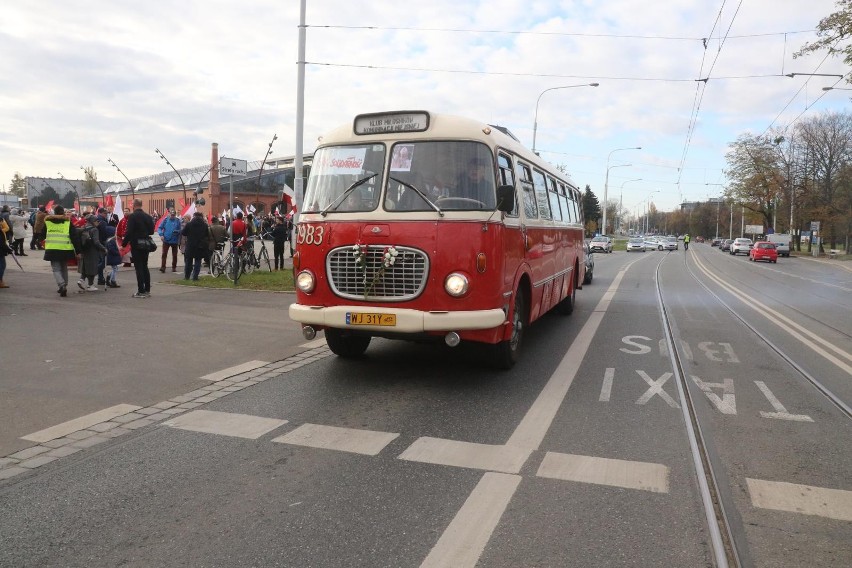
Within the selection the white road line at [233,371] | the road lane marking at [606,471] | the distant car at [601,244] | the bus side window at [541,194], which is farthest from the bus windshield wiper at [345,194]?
the distant car at [601,244]

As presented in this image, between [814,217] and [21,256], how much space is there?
61.5 metres

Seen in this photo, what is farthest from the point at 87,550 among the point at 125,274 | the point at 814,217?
the point at 814,217

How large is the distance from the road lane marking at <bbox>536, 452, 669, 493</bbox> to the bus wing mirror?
266cm

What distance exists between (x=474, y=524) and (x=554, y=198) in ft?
24.8

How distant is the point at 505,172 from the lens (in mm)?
7098

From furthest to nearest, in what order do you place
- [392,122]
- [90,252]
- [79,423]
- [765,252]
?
[765,252] < [90,252] < [392,122] < [79,423]

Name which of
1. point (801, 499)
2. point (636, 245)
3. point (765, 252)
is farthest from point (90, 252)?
point (636, 245)

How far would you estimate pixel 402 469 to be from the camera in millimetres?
4406

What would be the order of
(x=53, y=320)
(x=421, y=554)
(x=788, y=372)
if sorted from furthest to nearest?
(x=53, y=320), (x=788, y=372), (x=421, y=554)

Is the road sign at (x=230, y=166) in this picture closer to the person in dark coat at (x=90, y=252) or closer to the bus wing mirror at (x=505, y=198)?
the person in dark coat at (x=90, y=252)

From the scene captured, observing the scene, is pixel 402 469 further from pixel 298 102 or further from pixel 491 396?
pixel 298 102

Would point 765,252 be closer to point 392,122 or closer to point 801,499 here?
point 392,122

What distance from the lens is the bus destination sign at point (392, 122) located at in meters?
6.84

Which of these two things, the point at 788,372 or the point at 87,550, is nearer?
the point at 87,550
